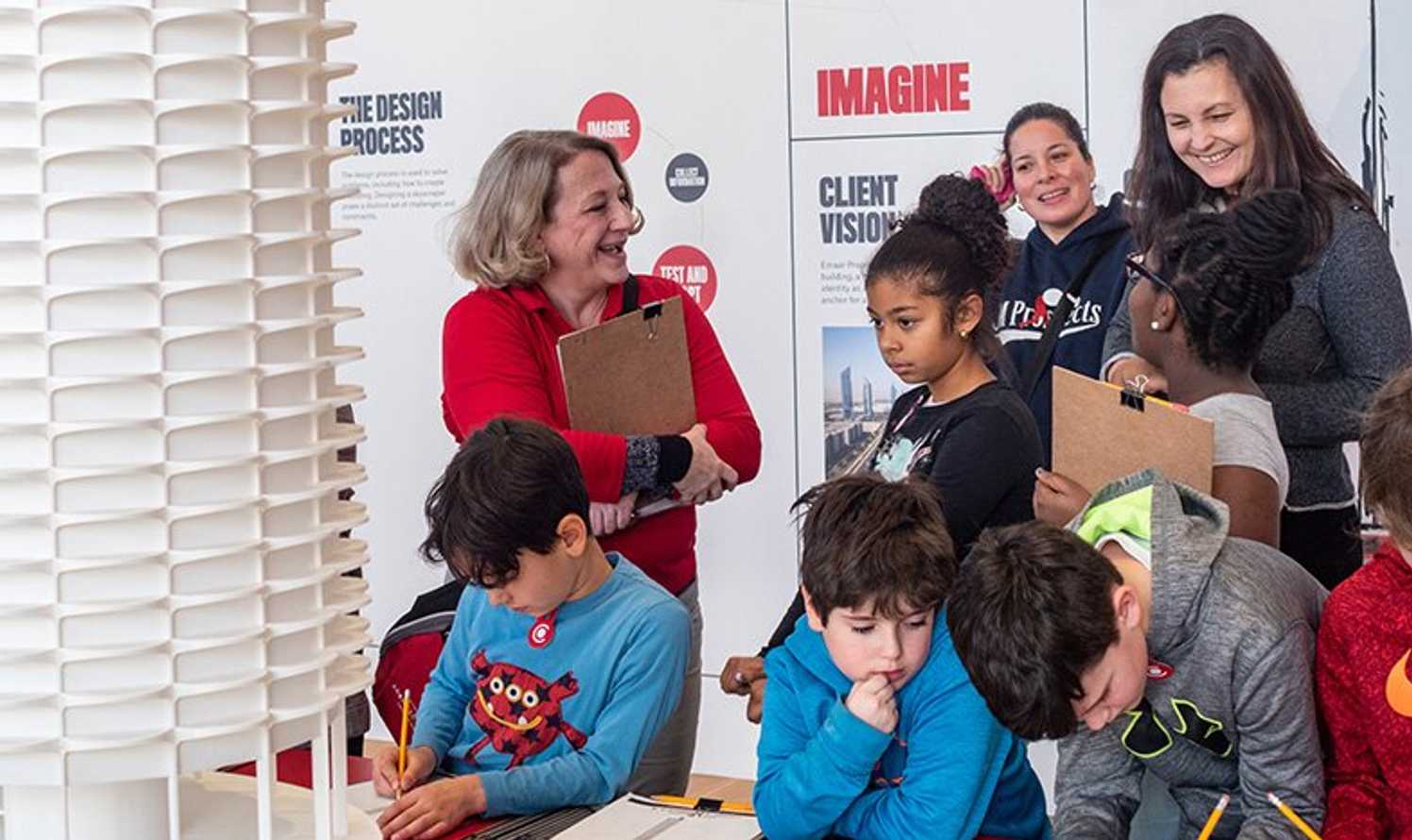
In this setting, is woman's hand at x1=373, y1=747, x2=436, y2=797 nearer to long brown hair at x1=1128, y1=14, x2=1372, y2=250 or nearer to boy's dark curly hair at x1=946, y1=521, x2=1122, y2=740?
boy's dark curly hair at x1=946, y1=521, x2=1122, y2=740

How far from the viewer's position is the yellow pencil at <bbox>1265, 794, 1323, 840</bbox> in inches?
62.7

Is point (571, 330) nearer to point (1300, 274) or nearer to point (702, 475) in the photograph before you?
point (702, 475)

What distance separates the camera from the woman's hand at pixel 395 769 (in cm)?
198

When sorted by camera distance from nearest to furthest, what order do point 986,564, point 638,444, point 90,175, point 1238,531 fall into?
1. point 90,175
2. point 986,564
3. point 1238,531
4. point 638,444

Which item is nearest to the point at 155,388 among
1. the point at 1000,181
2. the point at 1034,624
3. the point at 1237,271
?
the point at 1034,624

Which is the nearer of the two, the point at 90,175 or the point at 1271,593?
the point at 90,175

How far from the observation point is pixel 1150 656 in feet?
5.86

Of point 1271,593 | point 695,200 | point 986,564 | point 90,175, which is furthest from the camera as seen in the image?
point 695,200

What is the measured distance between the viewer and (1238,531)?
2.22m

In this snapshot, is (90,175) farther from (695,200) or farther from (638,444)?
(695,200)

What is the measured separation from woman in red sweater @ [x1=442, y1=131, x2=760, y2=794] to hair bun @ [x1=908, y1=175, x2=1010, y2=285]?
49 cm

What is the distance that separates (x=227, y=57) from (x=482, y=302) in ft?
6.40

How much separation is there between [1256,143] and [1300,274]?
14.5 inches

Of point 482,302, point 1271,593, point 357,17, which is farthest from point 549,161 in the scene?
point 357,17
